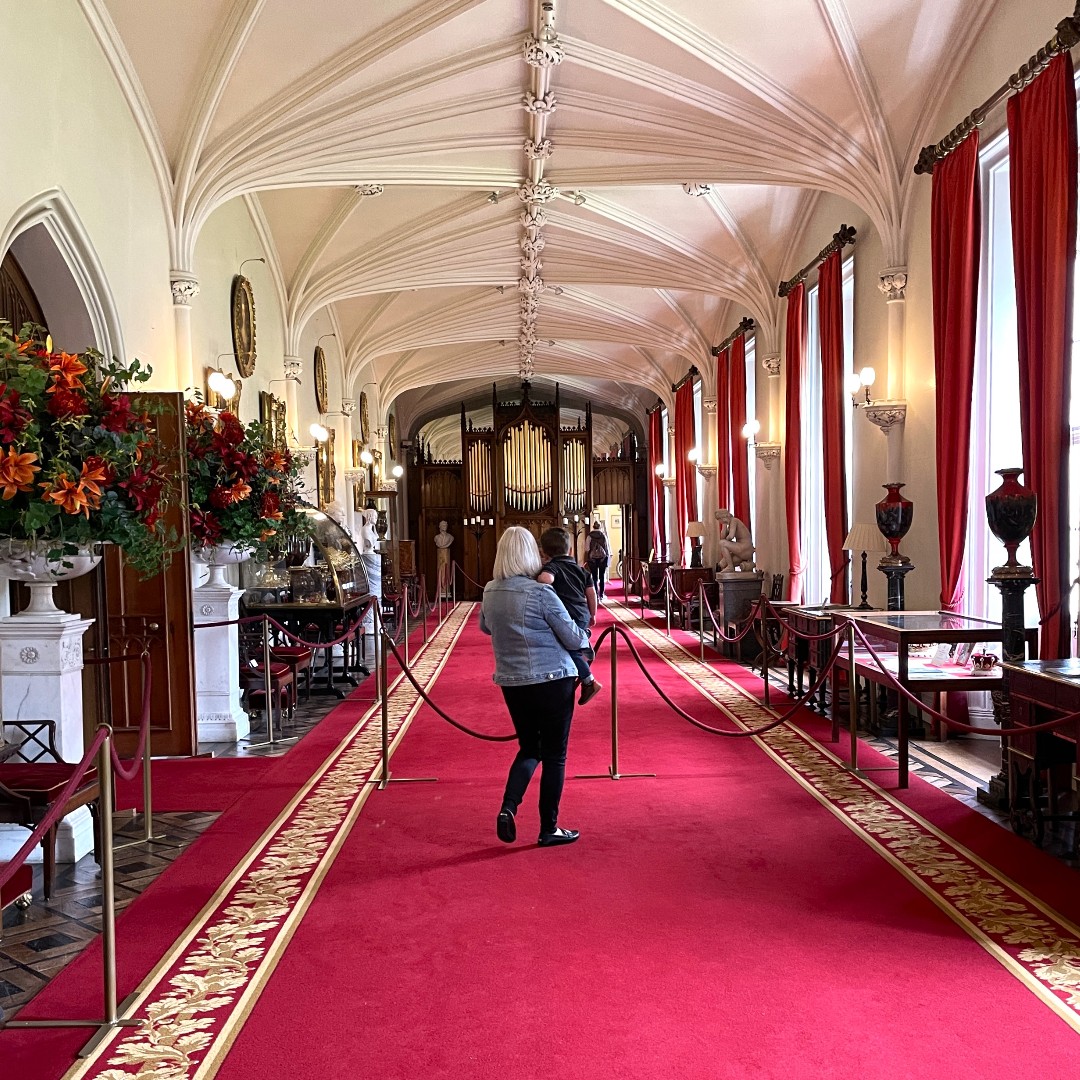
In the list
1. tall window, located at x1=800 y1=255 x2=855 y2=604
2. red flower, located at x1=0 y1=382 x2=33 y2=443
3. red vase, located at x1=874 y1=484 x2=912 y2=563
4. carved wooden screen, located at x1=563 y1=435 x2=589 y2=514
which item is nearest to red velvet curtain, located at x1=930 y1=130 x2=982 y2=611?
red vase, located at x1=874 y1=484 x2=912 y2=563

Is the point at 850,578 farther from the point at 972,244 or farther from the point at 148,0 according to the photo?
the point at 148,0

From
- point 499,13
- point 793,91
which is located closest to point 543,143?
point 499,13

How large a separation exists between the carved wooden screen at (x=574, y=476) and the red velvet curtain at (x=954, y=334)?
16665 millimetres

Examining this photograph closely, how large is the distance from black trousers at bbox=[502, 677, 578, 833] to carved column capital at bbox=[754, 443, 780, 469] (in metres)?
9.20

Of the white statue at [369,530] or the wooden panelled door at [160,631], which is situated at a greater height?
the white statue at [369,530]

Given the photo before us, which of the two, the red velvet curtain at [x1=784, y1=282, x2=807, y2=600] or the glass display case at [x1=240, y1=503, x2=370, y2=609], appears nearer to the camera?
the glass display case at [x1=240, y1=503, x2=370, y2=609]

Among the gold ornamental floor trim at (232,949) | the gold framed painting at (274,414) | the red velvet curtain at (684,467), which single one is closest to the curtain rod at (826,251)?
the gold framed painting at (274,414)

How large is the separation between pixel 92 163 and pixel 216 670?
385 centimetres

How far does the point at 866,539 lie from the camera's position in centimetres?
814

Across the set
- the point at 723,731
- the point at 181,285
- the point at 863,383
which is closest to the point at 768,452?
the point at 863,383

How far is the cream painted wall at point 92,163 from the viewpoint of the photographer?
589 cm

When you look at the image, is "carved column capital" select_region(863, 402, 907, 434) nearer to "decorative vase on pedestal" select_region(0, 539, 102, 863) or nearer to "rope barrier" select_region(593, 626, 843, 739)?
"rope barrier" select_region(593, 626, 843, 739)

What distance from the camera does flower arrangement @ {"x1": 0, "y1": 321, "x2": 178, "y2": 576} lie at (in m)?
3.93

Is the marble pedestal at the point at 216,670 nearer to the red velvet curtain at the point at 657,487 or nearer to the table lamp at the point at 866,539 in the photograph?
the table lamp at the point at 866,539
